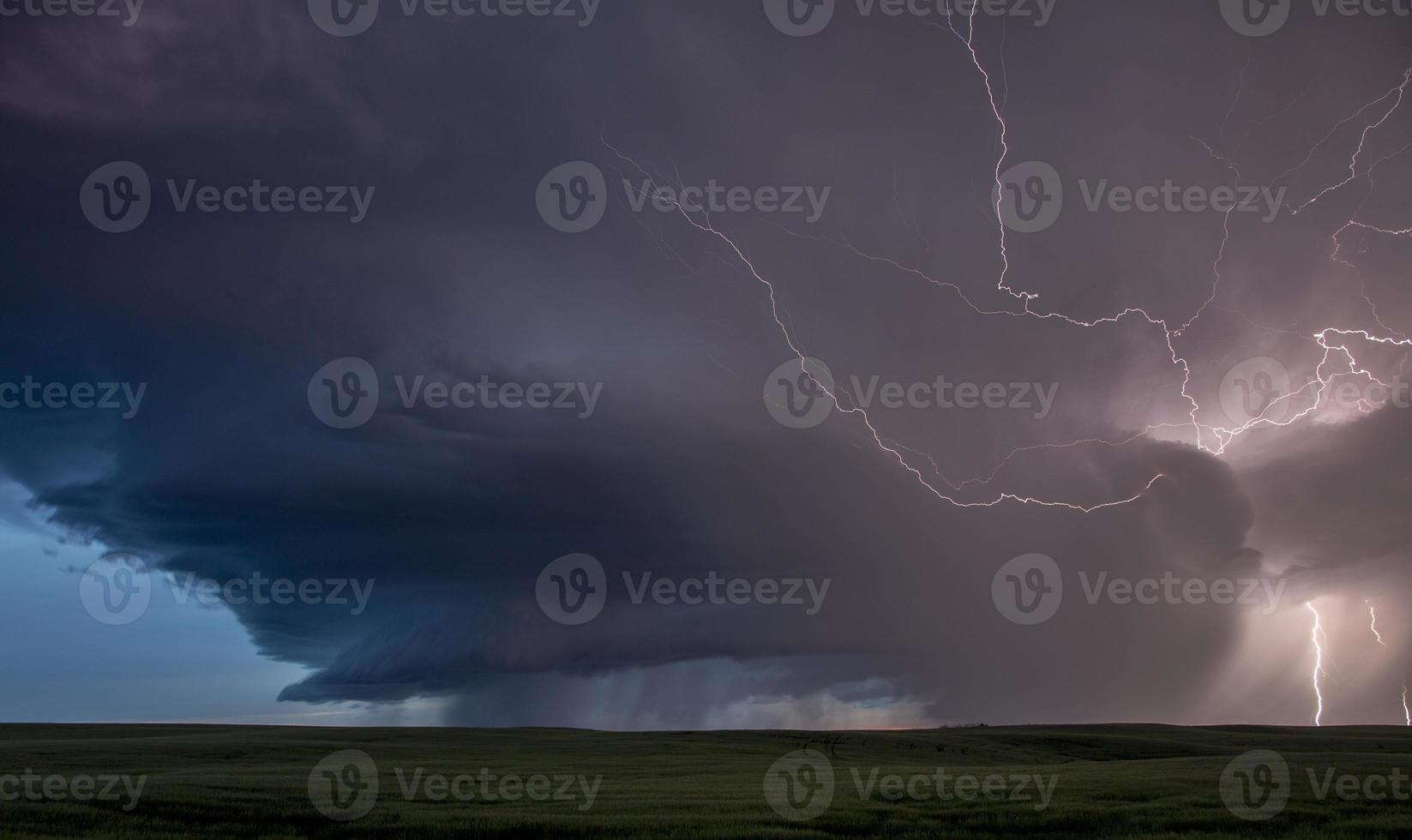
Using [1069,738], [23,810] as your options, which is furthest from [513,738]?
[23,810]

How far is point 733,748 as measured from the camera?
46.1 m

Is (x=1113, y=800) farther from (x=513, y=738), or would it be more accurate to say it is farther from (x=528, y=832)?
(x=513, y=738)

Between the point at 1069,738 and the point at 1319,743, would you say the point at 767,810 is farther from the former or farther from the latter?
the point at 1319,743

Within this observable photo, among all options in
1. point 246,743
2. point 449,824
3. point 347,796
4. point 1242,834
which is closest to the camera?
point 1242,834

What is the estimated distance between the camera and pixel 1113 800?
1816cm

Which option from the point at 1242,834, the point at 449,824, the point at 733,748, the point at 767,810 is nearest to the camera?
the point at 1242,834

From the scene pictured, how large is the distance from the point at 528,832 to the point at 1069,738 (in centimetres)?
4996

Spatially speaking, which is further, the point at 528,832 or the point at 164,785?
the point at 164,785

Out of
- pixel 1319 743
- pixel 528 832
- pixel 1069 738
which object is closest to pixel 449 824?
pixel 528 832

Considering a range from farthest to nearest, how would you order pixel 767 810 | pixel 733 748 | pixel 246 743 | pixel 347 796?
pixel 733 748 → pixel 246 743 → pixel 347 796 → pixel 767 810

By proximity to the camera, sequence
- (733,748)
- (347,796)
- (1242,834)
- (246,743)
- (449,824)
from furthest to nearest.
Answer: (733,748), (246,743), (347,796), (449,824), (1242,834)

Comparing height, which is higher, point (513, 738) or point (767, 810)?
point (513, 738)

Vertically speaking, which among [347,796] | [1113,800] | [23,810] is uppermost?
[1113,800]

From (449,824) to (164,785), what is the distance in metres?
9.96
